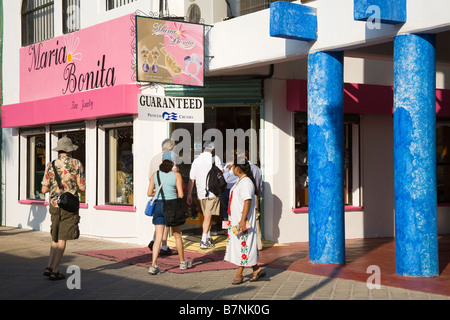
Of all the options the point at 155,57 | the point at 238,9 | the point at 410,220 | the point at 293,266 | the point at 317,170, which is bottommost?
the point at 293,266

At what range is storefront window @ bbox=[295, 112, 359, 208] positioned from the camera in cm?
1423

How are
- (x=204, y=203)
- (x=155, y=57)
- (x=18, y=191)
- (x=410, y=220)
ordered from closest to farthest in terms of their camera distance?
(x=410, y=220) → (x=155, y=57) → (x=204, y=203) → (x=18, y=191)

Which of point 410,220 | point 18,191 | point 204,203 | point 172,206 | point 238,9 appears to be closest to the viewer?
point 410,220

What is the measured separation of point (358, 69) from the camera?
14.9 metres

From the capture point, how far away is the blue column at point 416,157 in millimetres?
9305

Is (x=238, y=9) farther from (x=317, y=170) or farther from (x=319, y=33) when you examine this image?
(x=317, y=170)

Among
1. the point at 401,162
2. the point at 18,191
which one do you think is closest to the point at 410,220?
the point at 401,162

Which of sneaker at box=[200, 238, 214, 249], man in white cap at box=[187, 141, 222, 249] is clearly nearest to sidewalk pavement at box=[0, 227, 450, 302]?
sneaker at box=[200, 238, 214, 249]

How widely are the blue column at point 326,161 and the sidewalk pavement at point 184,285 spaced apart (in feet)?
1.58

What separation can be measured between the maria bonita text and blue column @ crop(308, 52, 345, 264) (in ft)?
18.5

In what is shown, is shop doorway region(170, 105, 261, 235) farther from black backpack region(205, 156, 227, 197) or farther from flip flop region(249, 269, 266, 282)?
flip flop region(249, 269, 266, 282)

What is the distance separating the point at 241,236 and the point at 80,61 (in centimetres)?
844

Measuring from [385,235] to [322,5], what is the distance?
643 cm

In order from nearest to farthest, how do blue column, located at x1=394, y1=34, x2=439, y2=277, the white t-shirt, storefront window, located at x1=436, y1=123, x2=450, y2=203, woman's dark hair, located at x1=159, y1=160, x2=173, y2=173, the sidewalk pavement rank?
the sidewalk pavement < blue column, located at x1=394, y1=34, x2=439, y2=277 < woman's dark hair, located at x1=159, y1=160, x2=173, y2=173 < the white t-shirt < storefront window, located at x1=436, y1=123, x2=450, y2=203
